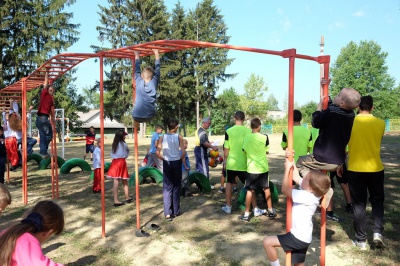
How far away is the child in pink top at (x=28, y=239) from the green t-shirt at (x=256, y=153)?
4036 millimetres

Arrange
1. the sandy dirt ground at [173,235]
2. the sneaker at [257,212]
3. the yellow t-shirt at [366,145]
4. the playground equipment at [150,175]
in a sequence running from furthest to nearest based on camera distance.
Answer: the playground equipment at [150,175]
the sneaker at [257,212]
the yellow t-shirt at [366,145]
the sandy dirt ground at [173,235]

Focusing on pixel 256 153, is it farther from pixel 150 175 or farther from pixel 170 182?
pixel 150 175

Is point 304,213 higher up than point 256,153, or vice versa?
point 256,153

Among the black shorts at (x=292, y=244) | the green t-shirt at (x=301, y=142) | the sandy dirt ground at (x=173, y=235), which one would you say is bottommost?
the sandy dirt ground at (x=173, y=235)

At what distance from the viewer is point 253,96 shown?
6281cm

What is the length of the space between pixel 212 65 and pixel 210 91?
3.31 m

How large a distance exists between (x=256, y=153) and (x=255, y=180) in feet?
1.49

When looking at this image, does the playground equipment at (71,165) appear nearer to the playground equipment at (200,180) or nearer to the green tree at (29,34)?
the playground equipment at (200,180)

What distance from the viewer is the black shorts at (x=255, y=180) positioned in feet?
19.2

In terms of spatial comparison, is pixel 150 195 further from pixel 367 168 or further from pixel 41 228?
pixel 41 228

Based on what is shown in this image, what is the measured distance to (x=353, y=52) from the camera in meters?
61.8

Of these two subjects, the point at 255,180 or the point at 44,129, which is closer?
the point at 255,180

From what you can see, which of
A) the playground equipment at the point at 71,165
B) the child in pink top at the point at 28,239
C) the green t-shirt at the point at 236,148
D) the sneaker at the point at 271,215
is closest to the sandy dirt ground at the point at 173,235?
the sneaker at the point at 271,215

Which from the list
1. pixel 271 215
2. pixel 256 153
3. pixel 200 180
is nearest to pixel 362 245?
pixel 271 215
